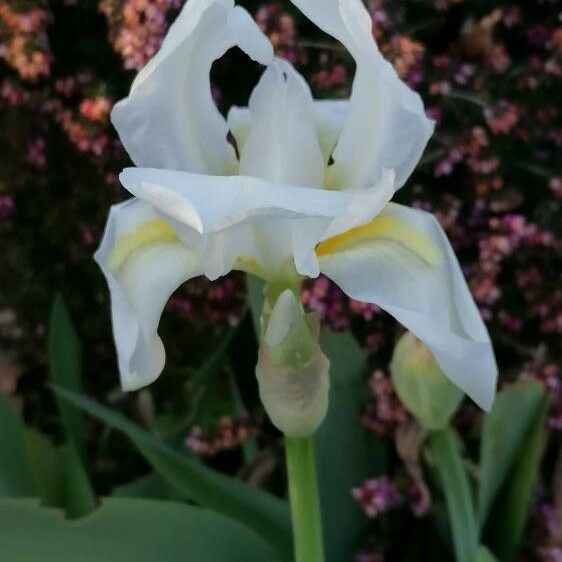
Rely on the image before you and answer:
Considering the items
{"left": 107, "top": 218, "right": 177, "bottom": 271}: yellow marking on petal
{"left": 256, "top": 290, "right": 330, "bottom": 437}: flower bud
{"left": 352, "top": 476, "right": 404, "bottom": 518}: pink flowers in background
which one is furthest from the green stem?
{"left": 352, "top": 476, "right": 404, "bottom": 518}: pink flowers in background

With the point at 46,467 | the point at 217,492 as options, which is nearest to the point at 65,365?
the point at 46,467

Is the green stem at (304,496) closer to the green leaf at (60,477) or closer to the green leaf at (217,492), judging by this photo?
the green leaf at (217,492)

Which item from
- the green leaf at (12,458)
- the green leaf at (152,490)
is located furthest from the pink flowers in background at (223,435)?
the green leaf at (12,458)

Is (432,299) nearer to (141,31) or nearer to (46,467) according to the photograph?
(141,31)

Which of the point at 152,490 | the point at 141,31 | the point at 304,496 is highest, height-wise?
the point at 141,31

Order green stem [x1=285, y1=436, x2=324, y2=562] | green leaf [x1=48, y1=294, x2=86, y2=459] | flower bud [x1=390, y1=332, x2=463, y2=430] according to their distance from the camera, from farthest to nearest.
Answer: green leaf [x1=48, y1=294, x2=86, y2=459] < flower bud [x1=390, y1=332, x2=463, y2=430] < green stem [x1=285, y1=436, x2=324, y2=562]

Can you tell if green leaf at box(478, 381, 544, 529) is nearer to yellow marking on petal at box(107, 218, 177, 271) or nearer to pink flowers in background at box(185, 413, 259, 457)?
pink flowers in background at box(185, 413, 259, 457)
